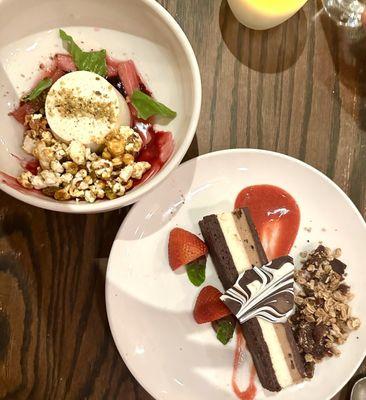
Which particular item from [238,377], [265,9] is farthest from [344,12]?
[238,377]

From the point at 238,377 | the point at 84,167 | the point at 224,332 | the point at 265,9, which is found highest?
the point at 265,9

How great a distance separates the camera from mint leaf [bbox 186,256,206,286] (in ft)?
4.68

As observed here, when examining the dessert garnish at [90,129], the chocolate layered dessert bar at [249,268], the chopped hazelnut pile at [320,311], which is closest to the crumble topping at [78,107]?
the dessert garnish at [90,129]

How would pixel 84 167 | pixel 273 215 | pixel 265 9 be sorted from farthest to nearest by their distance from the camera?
pixel 273 215, pixel 265 9, pixel 84 167

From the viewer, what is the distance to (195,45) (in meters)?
1.46

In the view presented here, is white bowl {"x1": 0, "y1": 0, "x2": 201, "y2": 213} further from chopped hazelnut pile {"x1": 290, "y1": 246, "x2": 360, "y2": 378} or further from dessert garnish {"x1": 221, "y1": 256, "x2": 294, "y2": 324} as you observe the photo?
chopped hazelnut pile {"x1": 290, "y1": 246, "x2": 360, "y2": 378}

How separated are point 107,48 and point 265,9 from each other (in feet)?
1.40

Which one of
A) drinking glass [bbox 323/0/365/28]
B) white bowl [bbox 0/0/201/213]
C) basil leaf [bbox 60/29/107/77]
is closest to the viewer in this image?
white bowl [bbox 0/0/201/213]

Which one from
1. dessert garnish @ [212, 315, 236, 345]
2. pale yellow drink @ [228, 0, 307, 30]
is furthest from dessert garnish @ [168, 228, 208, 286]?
pale yellow drink @ [228, 0, 307, 30]

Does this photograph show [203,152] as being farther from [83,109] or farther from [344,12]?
[344,12]

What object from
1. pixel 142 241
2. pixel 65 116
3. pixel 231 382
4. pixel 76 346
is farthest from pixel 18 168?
pixel 231 382

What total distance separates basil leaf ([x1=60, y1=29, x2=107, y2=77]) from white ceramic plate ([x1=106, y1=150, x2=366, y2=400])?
0.33 meters

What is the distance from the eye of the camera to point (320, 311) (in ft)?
4.69

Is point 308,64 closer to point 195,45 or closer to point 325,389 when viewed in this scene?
point 195,45
